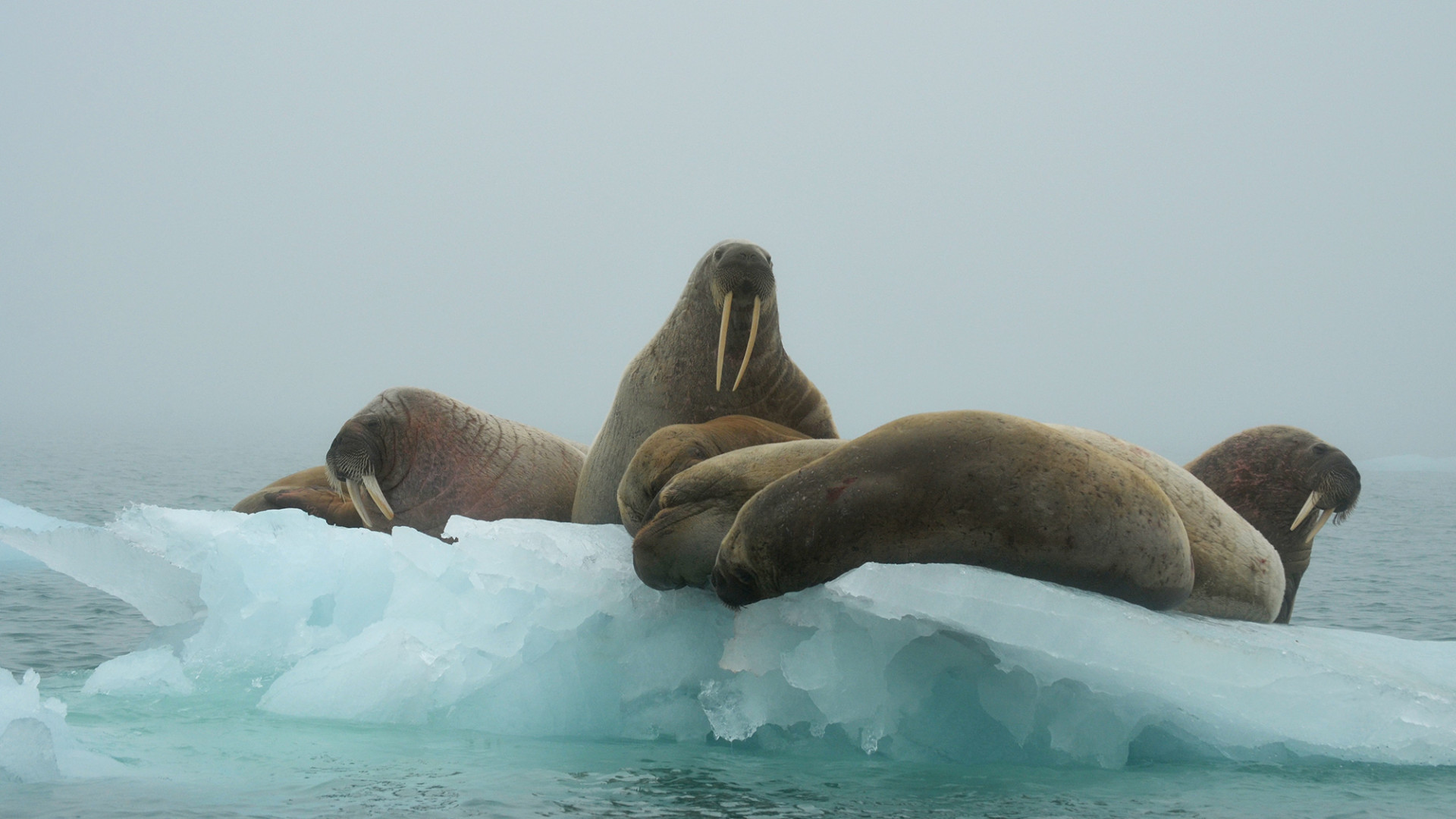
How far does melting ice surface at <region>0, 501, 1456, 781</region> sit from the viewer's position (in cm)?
378

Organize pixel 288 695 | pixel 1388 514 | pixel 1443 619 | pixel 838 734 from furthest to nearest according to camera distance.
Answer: pixel 1388 514
pixel 1443 619
pixel 288 695
pixel 838 734

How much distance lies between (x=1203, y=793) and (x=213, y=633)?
13.3 feet

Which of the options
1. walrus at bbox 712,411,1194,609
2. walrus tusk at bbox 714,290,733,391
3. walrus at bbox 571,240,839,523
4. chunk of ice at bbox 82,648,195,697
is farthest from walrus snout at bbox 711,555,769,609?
chunk of ice at bbox 82,648,195,697

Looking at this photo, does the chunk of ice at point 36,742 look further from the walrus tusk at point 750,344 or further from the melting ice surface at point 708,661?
the walrus tusk at point 750,344

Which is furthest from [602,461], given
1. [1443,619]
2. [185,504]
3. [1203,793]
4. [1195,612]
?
[185,504]

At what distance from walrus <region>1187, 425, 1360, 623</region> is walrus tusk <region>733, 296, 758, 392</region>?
3.33m

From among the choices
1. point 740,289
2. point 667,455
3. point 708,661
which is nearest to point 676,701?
point 708,661

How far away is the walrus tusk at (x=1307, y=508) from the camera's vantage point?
734 cm

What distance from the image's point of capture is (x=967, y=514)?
3.94 metres

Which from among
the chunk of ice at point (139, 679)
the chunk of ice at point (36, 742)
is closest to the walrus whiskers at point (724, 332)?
the chunk of ice at point (139, 679)

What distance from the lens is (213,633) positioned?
214 inches

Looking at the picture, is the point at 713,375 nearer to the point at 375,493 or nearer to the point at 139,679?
the point at 375,493

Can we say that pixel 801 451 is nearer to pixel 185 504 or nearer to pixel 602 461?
pixel 602 461

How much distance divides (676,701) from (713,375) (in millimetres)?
2111
